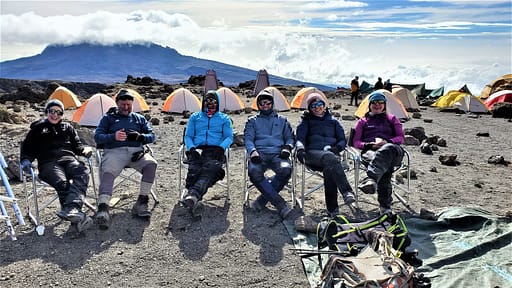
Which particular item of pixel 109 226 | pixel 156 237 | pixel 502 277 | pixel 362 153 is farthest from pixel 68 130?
pixel 502 277

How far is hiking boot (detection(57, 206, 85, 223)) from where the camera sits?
4.61 m

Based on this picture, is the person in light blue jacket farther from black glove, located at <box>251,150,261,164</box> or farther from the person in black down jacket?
the person in black down jacket

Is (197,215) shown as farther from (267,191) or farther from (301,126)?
(301,126)

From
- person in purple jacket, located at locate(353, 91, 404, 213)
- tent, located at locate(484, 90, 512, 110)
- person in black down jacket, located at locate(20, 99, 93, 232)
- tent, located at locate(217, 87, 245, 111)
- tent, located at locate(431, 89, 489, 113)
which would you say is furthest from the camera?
tent, located at locate(484, 90, 512, 110)

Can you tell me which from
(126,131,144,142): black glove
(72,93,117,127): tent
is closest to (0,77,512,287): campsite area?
(126,131,144,142): black glove

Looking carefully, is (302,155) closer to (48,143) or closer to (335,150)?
(335,150)

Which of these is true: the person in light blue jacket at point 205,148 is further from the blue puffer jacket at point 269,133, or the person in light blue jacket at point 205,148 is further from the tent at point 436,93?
the tent at point 436,93

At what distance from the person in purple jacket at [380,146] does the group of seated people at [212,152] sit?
0.01 metres

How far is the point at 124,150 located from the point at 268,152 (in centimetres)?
172

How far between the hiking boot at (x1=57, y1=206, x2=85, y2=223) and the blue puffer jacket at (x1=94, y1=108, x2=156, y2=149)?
994 millimetres

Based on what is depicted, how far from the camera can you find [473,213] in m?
5.14

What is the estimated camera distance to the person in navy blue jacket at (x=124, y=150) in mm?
5207

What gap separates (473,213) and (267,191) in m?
2.28

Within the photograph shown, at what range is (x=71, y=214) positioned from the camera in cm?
462
